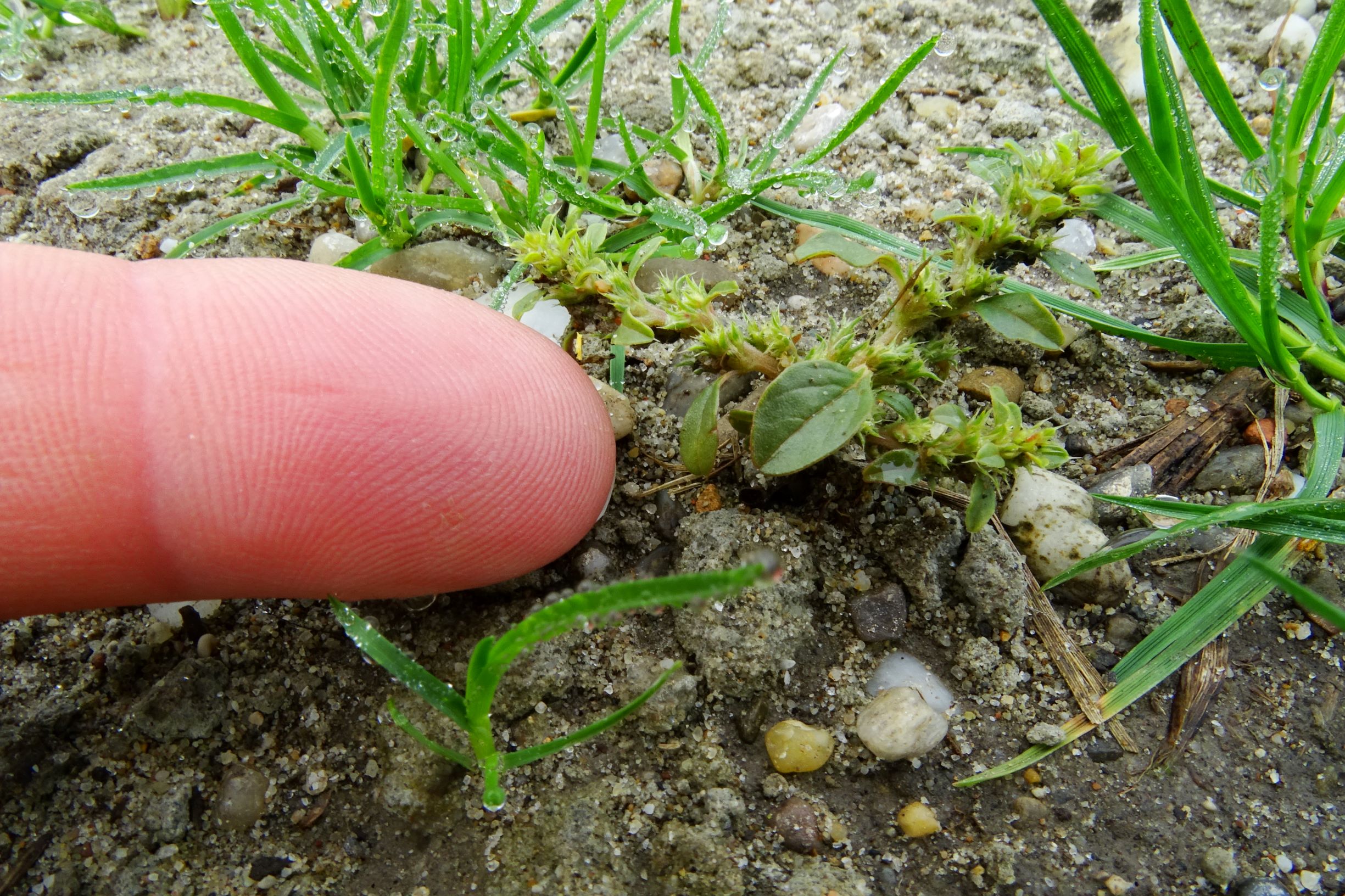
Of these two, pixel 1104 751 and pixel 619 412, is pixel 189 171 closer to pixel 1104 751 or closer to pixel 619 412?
pixel 619 412

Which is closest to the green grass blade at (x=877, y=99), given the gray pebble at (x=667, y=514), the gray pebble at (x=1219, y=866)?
the gray pebble at (x=667, y=514)

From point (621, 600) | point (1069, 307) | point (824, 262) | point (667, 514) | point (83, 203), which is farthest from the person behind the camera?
point (83, 203)

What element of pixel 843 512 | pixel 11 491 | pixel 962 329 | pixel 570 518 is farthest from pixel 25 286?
pixel 962 329

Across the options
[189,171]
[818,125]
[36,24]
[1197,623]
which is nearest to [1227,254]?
[1197,623]

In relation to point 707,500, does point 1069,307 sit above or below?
above

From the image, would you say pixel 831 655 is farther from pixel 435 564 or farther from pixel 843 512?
pixel 435 564

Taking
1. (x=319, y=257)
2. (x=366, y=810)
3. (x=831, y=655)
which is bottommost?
(x=366, y=810)

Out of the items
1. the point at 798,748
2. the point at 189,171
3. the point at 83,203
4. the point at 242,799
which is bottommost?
the point at 242,799
